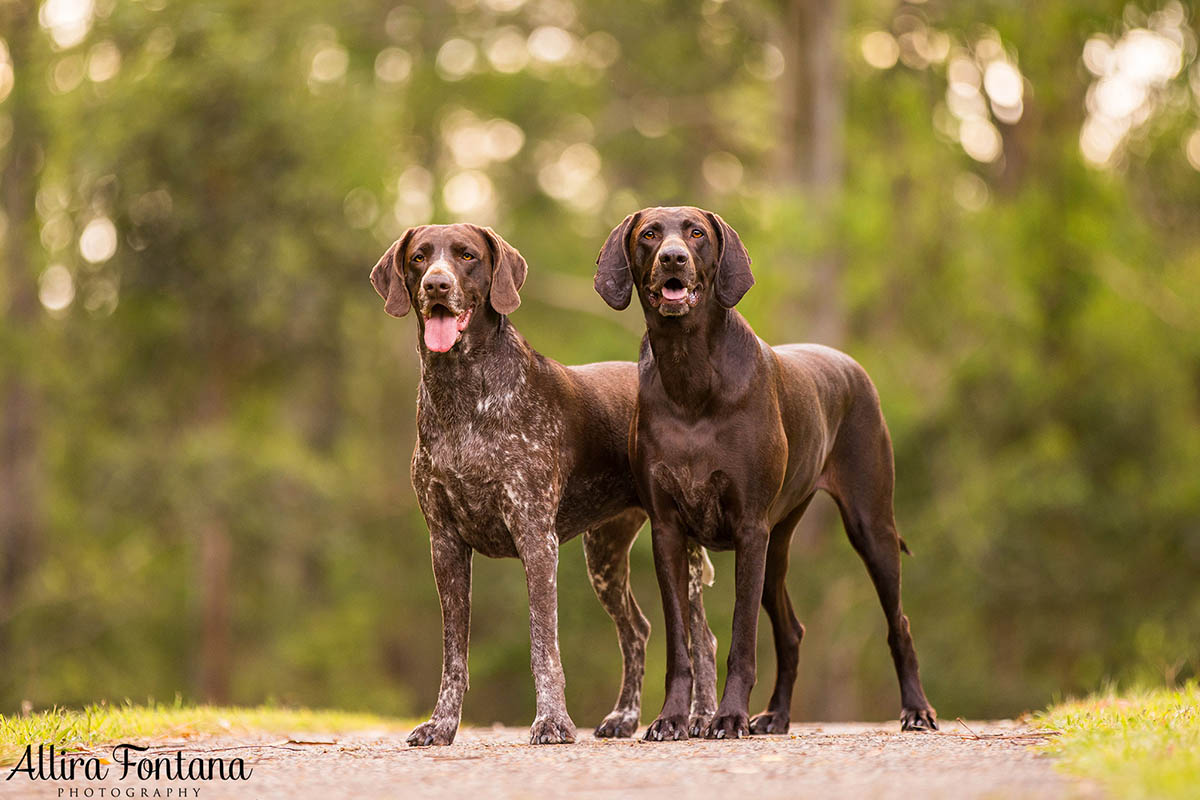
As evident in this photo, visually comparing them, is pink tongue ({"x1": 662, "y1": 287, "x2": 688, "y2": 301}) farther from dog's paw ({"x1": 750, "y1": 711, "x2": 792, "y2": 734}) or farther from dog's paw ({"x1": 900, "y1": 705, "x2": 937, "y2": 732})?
dog's paw ({"x1": 900, "y1": 705, "x2": 937, "y2": 732})

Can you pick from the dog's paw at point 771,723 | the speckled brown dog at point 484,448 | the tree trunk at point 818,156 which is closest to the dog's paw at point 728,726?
the speckled brown dog at point 484,448

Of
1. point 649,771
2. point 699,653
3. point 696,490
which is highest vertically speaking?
point 696,490

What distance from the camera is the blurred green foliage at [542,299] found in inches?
975

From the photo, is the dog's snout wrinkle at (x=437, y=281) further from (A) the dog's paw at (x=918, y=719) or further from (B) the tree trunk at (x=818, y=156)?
(B) the tree trunk at (x=818, y=156)

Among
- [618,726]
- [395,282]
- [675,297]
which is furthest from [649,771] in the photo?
[395,282]

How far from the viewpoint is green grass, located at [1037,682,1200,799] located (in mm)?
4957

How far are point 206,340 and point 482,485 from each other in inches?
702

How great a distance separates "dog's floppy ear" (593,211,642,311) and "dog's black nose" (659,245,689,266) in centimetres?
50

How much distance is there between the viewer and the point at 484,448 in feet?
26.4

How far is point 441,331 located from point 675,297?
3.95ft

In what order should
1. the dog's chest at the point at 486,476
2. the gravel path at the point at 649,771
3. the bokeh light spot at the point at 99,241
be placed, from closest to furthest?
the gravel path at the point at 649,771
the dog's chest at the point at 486,476
the bokeh light spot at the point at 99,241

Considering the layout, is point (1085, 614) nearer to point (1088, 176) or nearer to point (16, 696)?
point (1088, 176)

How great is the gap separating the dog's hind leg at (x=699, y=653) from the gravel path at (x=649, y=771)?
0.40 m

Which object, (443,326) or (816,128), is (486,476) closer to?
(443,326)
